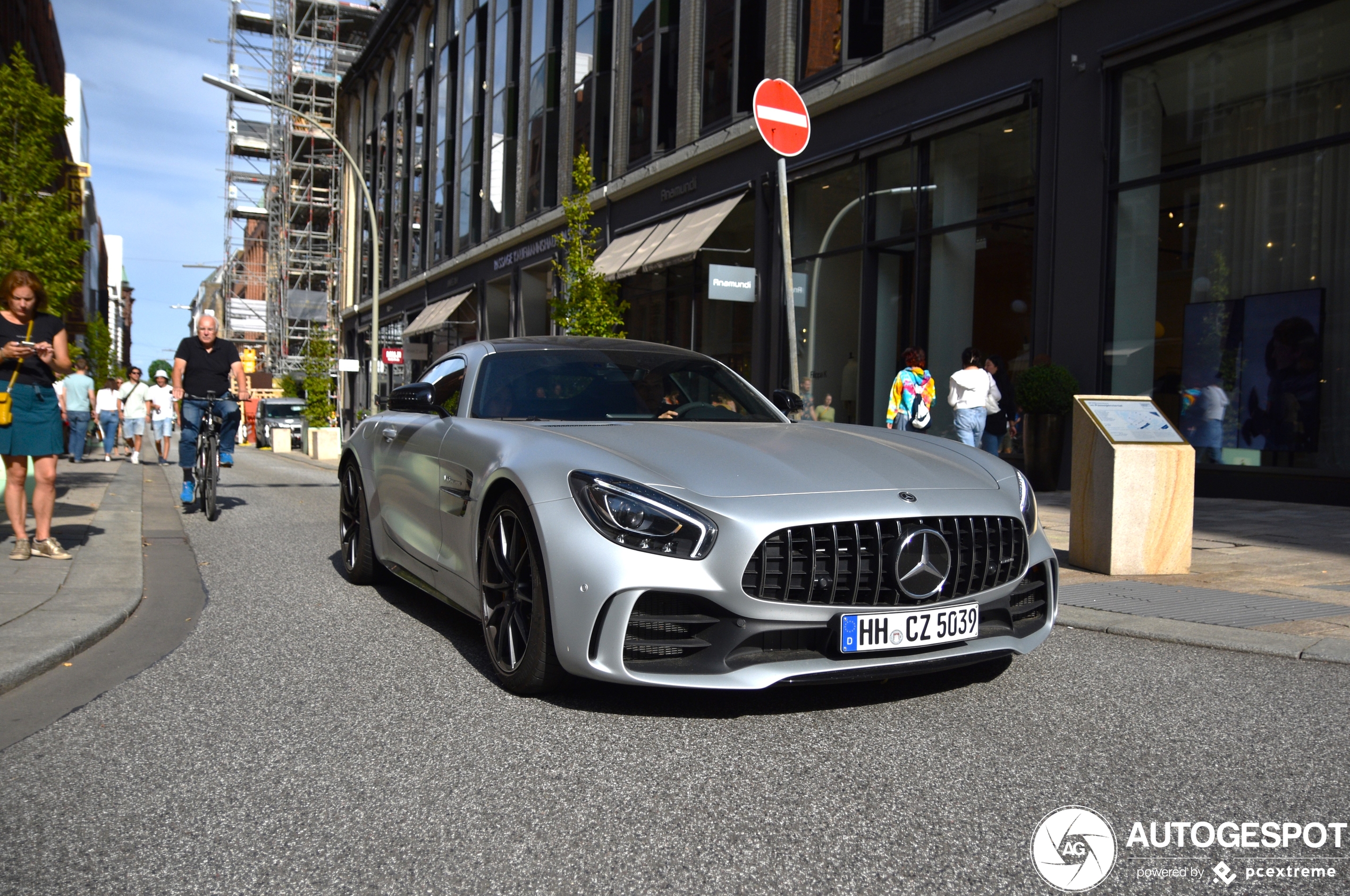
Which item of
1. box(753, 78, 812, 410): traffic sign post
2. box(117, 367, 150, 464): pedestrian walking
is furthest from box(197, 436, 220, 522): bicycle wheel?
box(117, 367, 150, 464): pedestrian walking

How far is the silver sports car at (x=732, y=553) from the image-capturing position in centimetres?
337

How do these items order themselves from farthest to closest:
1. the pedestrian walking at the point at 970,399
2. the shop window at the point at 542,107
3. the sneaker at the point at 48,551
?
1. the shop window at the point at 542,107
2. the pedestrian walking at the point at 970,399
3. the sneaker at the point at 48,551

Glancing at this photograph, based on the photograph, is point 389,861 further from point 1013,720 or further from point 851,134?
point 851,134

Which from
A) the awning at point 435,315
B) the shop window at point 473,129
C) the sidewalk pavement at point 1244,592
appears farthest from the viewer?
the awning at point 435,315

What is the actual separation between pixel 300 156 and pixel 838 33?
48.9 metres

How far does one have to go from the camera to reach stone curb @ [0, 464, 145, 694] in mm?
4348

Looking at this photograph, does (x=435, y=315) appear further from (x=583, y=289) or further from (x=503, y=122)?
(x=583, y=289)

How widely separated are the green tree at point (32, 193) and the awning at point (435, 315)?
21.8 meters

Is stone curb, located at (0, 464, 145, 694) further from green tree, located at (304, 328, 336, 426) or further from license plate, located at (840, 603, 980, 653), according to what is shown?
green tree, located at (304, 328, 336, 426)

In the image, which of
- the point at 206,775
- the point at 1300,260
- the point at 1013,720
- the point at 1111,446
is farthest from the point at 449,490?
the point at 1300,260

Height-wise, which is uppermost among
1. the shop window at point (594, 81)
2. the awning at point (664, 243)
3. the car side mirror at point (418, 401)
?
the shop window at point (594, 81)

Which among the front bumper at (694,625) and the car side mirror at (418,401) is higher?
the car side mirror at (418,401)

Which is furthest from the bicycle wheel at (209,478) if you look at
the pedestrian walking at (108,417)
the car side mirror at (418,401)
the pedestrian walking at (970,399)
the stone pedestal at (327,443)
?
the stone pedestal at (327,443)

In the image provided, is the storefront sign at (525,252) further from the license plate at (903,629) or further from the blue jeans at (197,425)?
the license plate at (903,629)
